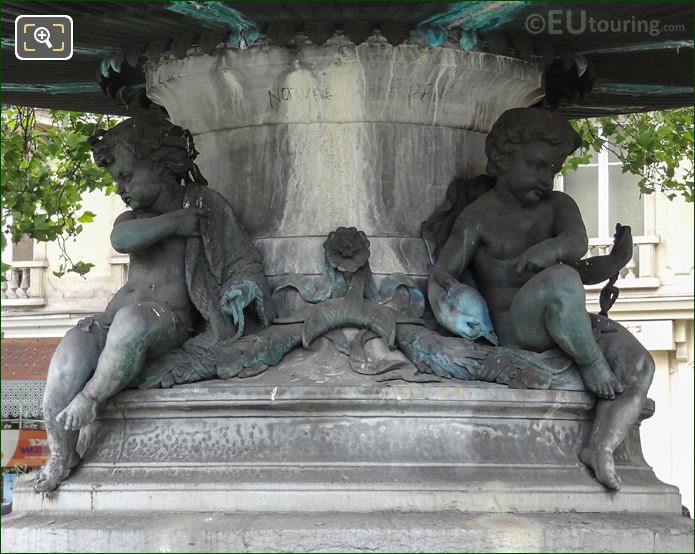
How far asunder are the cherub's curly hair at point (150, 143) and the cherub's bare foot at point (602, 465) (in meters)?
2.13

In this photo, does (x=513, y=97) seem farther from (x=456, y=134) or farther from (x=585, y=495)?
(x=585, y=495)

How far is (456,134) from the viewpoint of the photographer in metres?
8.05

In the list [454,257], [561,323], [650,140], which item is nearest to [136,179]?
[454,257]

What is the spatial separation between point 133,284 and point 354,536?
5.64 ft

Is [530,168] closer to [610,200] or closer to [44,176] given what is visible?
[44,176]

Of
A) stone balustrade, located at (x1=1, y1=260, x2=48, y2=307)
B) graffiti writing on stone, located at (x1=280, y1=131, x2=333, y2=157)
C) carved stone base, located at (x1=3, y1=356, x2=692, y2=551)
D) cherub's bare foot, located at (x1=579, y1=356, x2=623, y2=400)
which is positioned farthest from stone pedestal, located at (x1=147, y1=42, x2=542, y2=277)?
stone balustrade, located at (x1=1, y1=260, x2=48, y2=307)

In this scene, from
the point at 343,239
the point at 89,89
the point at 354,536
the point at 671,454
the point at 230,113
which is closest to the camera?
the point at 354,536

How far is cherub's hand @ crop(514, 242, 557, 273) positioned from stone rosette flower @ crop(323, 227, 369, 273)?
661 millimetres

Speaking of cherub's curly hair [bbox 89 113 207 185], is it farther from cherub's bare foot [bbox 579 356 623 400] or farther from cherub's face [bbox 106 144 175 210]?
cherub's bare foot [bbox 579 356 623 400]

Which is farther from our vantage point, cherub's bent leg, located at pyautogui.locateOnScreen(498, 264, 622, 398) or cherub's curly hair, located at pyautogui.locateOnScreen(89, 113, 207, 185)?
cherub's curly hair, located at pyautogui.locateOnScreen(89, 113, 207, 185)

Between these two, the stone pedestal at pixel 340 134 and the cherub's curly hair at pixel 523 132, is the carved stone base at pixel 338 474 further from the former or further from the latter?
the cherub's curly hair at pixel 523 132

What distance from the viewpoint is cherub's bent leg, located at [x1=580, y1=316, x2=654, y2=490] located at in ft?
23.6

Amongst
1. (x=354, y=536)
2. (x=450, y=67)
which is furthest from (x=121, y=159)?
(x=354, y=536)

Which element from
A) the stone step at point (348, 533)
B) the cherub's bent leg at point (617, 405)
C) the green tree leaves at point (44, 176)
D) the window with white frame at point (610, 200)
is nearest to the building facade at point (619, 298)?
the window with white frame at point (610, 200)
